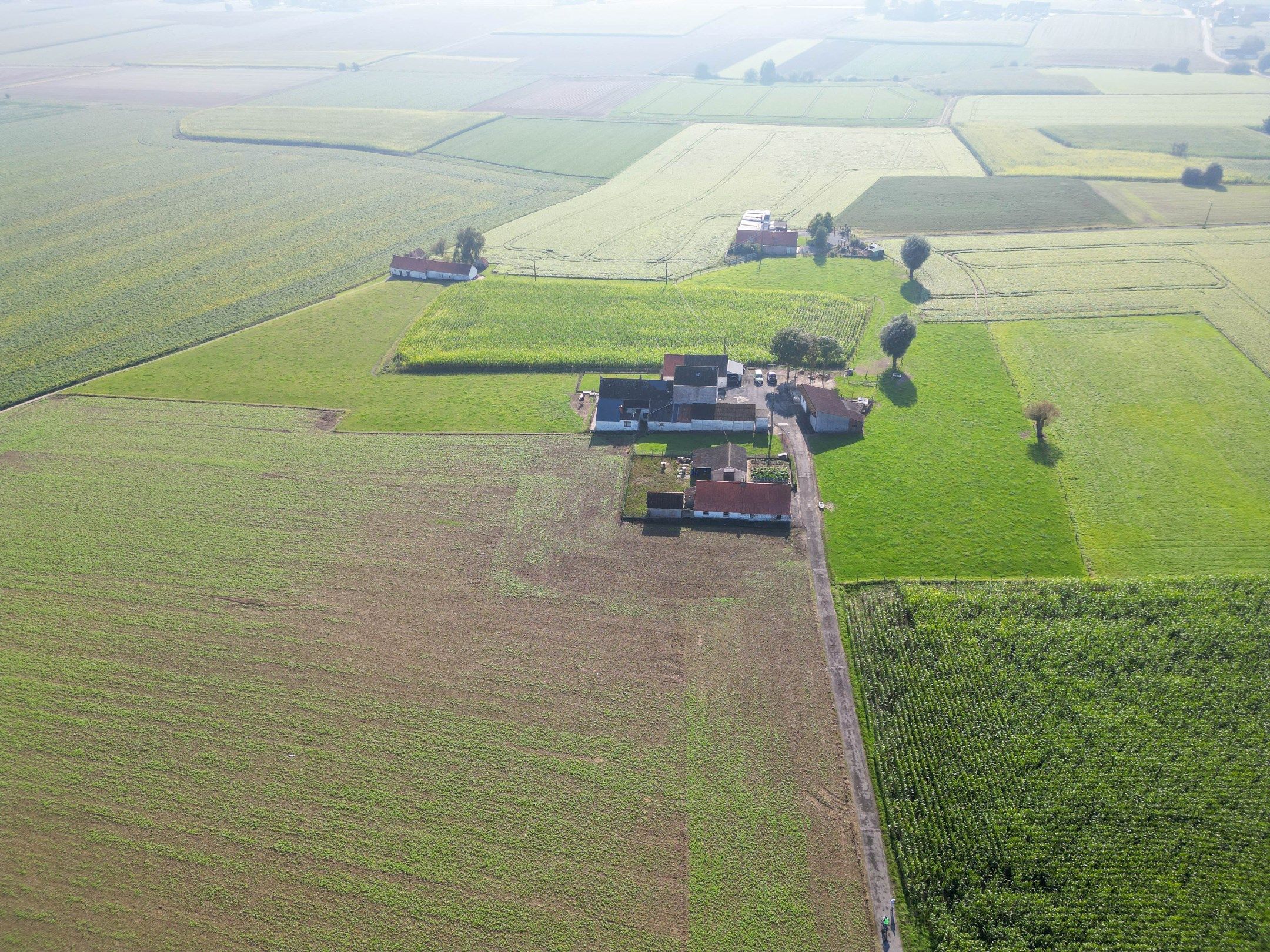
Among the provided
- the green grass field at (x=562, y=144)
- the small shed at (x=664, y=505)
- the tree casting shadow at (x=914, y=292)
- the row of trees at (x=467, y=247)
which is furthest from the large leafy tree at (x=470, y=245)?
the small shed at (x=664, y=505)

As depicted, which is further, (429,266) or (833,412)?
(429,266)

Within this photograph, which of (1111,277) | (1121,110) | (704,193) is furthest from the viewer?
(1121,110)

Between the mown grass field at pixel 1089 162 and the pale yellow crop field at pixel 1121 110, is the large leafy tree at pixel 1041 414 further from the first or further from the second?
the pale yellow crop field at pixel 1121 110

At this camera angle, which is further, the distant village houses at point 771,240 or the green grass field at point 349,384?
the distant village houses at point 771,240

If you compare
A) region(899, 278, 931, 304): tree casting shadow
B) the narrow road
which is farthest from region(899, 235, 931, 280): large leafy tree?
the narrow road

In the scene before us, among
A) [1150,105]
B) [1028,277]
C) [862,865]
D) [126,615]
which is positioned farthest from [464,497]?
[1150,105]

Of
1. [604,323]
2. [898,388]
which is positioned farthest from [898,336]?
[604,323]

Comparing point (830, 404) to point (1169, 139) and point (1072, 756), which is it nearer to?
point (1072, 756)

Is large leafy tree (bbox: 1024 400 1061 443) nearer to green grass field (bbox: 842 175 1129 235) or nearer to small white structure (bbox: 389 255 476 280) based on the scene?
green grass field (bbox: 842 175 1129 235)
